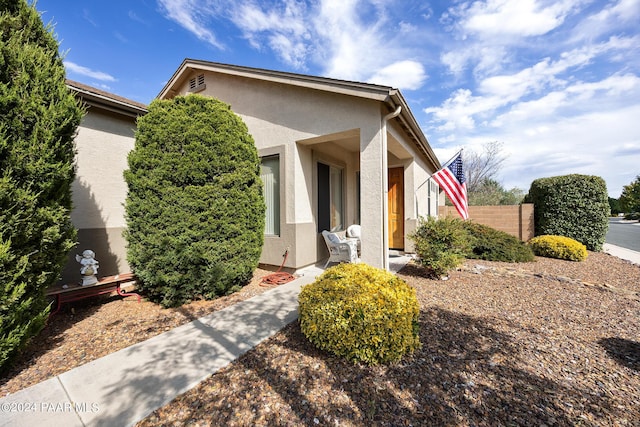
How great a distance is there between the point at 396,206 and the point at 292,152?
4.72 m

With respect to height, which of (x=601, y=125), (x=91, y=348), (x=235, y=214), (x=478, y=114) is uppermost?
(x=478, y=114)

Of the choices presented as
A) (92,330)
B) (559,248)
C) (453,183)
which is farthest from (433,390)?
(559,248)

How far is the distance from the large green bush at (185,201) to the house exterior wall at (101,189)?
1.43 metres

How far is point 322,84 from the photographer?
5.28 metres

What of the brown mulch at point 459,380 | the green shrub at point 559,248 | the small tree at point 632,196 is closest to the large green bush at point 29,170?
the brown mulch at point 459,380

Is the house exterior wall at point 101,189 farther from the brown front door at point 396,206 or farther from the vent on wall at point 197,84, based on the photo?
the brown front door at point 396,206

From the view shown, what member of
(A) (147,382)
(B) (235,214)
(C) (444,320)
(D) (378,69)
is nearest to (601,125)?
(D) (378,69)

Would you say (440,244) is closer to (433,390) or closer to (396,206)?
(396,206)

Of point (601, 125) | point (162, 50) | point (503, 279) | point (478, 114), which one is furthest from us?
point (478, 114)

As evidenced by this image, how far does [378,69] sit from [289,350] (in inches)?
398

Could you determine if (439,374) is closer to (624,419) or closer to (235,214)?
(624,419)

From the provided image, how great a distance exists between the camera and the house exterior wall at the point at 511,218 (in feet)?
30.7

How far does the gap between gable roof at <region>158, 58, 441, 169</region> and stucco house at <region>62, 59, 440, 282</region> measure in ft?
0.07

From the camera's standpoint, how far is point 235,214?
4652mm
